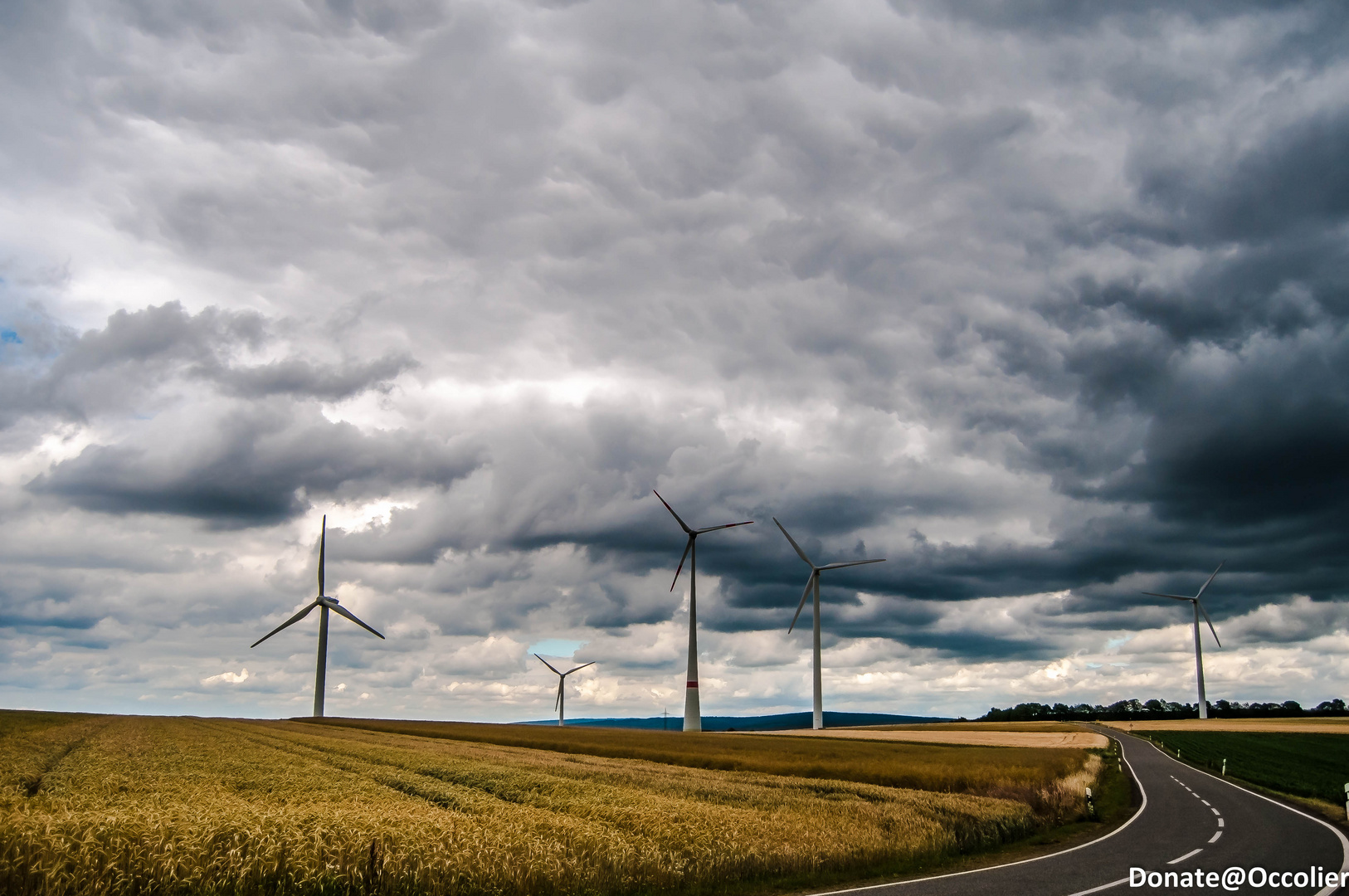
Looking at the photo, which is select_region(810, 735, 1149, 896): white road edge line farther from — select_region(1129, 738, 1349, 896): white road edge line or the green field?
the green field

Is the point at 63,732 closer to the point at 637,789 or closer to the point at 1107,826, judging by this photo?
the point at 637,789

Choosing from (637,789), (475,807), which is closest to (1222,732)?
(637,789)

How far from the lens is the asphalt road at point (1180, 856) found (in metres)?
20.9

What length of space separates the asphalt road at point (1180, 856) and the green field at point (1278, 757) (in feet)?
47.7

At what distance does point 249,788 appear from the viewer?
31.3 metres

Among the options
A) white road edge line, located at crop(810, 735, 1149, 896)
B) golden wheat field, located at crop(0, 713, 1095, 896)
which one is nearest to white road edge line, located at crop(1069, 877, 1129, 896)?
white road edge line, located at crop(810, 735, 1149, 896)

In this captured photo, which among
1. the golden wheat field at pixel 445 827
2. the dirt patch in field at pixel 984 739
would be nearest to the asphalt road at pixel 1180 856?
the golden wheat field at pixel 445 827

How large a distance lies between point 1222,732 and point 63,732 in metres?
181

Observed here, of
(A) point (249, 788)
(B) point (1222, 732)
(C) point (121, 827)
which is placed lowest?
(B) point (1222, 732)

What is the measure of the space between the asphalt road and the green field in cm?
1453

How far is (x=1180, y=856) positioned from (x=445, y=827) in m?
22.9

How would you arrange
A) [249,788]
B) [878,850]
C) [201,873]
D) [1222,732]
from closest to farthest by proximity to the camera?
1. [201,873]
2. [878,850]
3. [249,788]
4. [1222,732]

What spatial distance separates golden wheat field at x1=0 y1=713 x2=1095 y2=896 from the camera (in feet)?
56.0

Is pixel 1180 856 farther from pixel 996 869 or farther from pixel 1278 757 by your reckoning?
pixel 1278 757
